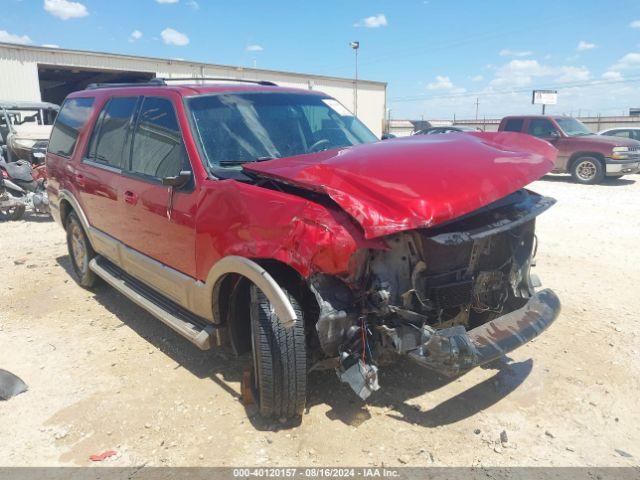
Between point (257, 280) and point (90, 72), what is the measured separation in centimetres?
2307

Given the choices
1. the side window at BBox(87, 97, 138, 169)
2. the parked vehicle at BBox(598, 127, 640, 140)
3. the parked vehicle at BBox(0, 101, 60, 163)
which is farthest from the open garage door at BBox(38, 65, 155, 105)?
the parked vehicle at BBox(598, 127, 640, 140)

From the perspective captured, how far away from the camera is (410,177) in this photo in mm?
2818

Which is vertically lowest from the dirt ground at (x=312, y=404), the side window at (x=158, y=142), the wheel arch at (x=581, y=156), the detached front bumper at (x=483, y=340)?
the dirt ground at (x=312, y=404)

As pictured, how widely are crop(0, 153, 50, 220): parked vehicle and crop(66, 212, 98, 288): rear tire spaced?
4.17m

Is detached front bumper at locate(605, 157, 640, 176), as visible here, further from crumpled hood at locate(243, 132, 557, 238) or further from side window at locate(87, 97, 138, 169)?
side window at locate(87, 97, 138, 169)

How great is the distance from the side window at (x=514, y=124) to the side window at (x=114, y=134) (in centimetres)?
1299

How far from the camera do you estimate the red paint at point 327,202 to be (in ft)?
8.43

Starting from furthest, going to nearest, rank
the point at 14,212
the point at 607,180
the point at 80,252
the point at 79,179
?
the point at 607,180 → the point at 14,212 → the point at 80,252 → the point at 79,179

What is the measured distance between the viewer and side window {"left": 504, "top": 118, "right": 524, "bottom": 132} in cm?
1490

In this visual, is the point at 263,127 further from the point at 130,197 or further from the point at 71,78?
the point at 71,78

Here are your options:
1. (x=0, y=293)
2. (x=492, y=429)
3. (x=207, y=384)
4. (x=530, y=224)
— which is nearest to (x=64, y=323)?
(x=0, y=293)

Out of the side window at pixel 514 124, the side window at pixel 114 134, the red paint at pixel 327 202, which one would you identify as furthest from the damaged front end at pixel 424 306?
the side window at pixel 514 124

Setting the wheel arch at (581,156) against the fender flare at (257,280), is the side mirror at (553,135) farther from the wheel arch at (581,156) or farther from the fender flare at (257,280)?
the fender flare at (257,280)

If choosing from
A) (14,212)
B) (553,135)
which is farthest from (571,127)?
(14,212)
